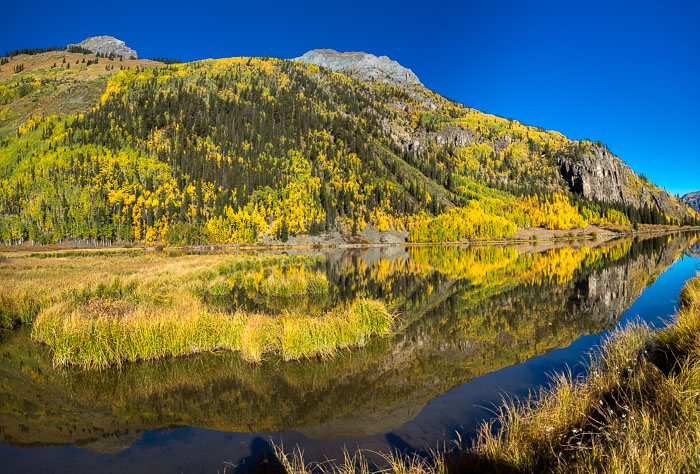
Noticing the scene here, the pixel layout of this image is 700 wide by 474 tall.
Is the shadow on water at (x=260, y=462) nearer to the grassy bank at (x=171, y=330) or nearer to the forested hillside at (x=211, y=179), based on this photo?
the grassy bank at (x=171, y=330)

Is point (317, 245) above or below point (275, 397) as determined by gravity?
above

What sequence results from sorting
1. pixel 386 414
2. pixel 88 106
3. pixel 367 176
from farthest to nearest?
pixel 88 106
pixel 367 176
pixel 386 414

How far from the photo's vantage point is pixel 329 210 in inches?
5192

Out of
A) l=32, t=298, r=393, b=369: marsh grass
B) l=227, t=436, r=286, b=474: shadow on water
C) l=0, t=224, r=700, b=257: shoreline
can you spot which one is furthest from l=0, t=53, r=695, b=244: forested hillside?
l=227, t=436, r=286, b=474: shadow on water

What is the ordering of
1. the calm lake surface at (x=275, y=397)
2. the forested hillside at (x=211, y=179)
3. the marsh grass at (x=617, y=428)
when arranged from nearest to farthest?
the marsh grass at (x=617, y=428)
the calm lake surface at (x=275, y=397)
the forested hillside at (x=211, y=179)

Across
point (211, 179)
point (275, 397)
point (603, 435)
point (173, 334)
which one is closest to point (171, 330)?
point (173, 334)

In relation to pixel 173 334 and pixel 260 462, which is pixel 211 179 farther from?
pixel 260 462

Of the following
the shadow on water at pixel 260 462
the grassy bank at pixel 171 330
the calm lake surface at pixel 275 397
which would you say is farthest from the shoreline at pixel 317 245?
the shadow on water at pixel 260 462

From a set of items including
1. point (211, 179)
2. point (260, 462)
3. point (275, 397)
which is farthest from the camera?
point (211, 179)

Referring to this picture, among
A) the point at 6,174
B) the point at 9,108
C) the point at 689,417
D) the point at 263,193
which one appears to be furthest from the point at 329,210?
the point at 9,108

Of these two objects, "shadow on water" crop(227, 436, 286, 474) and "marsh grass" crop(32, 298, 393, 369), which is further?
"marsh grass" crop(32, 298, 393, 369)

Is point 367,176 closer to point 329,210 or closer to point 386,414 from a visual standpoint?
point 329,210

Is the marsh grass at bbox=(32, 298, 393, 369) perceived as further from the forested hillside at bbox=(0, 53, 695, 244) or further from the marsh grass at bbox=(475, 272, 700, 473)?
the forested hillside at bbox=(0, 53, 695, 244)

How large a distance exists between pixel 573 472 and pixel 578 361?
10.1 metres
